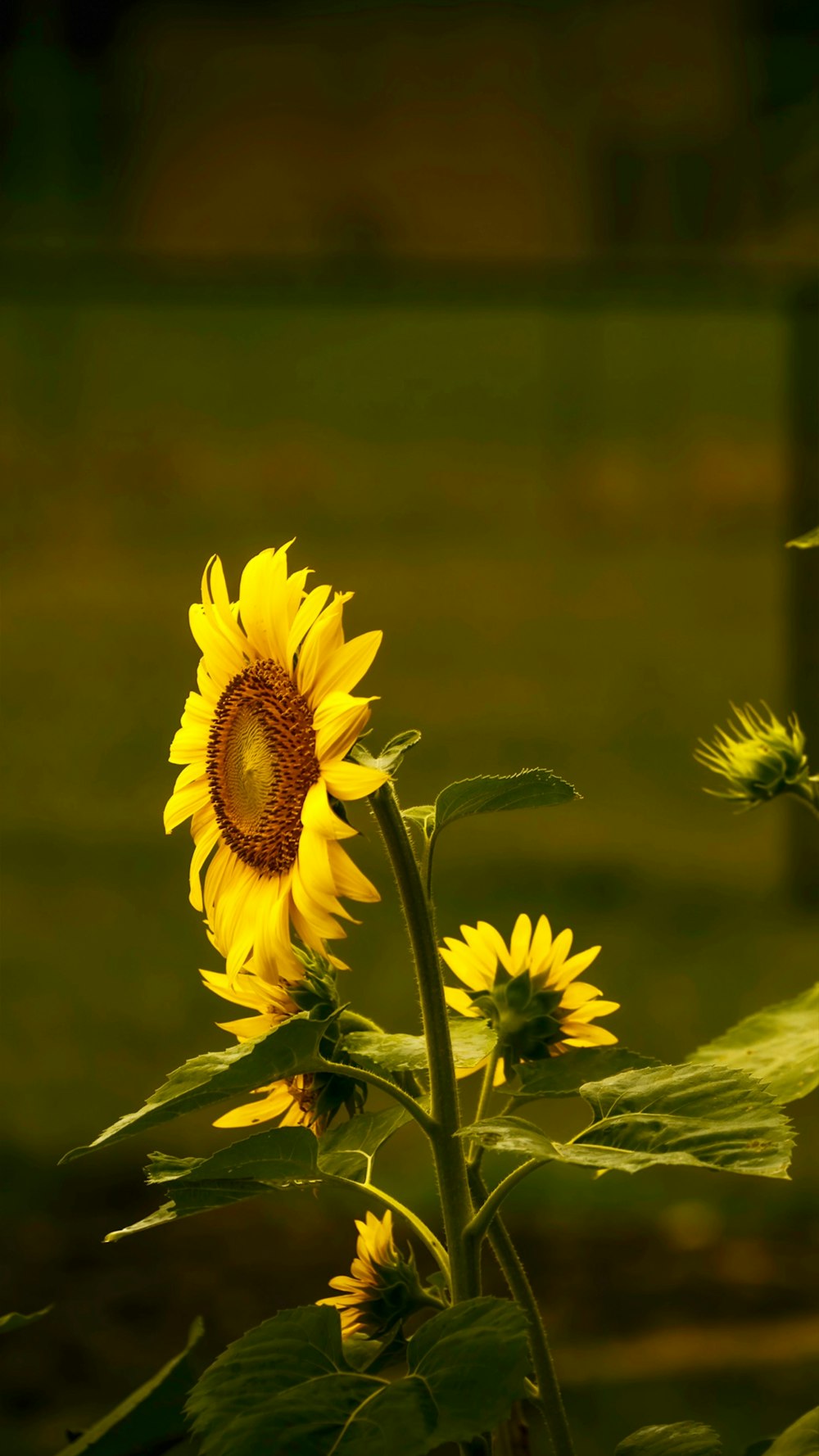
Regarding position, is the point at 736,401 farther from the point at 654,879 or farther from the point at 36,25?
the point at 36,25

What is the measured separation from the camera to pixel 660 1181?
143 centimetres

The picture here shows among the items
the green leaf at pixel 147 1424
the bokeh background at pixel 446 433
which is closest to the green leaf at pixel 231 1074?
the green leaf at pixel 147 1424

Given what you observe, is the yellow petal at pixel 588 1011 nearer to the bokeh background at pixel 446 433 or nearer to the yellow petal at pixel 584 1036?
the yellow petal at pixel 584 1036

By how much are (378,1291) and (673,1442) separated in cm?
7

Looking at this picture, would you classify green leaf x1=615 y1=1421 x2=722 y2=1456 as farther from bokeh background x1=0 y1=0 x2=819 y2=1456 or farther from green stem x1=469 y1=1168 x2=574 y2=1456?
bokeh background x1=0 y1=0 x2=819 y2=1456

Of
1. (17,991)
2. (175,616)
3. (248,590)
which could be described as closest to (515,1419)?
(248,590)

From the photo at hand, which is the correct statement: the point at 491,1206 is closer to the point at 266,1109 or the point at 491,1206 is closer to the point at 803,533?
the point at 266,1109

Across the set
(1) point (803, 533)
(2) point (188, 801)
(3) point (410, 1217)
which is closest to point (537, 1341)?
(3) point (410, 1217)

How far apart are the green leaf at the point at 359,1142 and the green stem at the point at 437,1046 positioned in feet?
0.10

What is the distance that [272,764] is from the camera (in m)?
0.31

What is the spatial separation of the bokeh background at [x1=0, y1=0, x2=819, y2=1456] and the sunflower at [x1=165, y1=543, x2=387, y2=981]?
1304 mm

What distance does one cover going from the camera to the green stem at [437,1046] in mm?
279


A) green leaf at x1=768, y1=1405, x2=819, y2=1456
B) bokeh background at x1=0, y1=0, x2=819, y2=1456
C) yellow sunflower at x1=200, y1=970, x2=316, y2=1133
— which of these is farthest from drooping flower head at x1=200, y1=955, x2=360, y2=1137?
bokeh background at x1=0, y1=0, x2=819, y2=1456

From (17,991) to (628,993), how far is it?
657 mm
